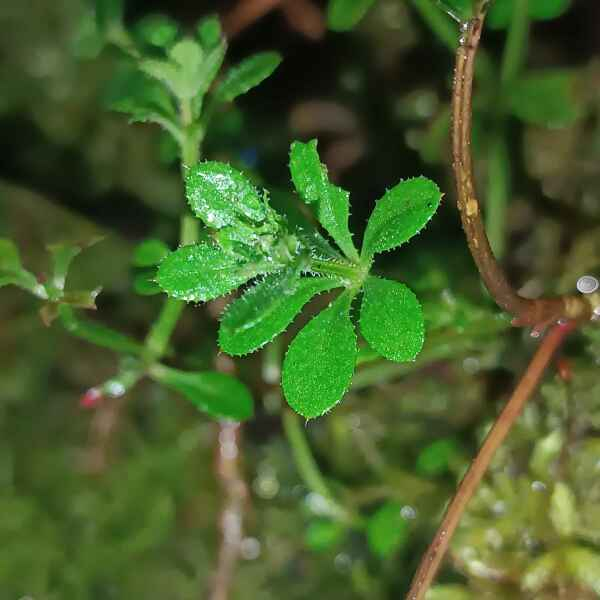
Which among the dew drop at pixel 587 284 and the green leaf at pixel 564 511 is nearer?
the green leaf at pixel 564 511

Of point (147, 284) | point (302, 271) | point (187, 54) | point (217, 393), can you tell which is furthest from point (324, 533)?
point (187, 54)

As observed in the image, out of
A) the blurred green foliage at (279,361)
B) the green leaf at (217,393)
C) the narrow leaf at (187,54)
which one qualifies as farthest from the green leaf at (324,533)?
the narrow leaf at (187,54)

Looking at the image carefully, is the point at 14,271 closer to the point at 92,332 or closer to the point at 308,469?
the point at 92,332

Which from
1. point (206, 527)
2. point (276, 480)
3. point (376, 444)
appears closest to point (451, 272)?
point (376, 444)

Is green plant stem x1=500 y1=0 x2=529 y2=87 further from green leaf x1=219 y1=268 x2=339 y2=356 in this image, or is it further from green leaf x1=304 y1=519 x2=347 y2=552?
green leaf x1=304 y1=519 x2=347 y2=552

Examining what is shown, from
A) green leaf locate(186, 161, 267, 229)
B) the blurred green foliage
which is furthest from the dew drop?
green leaf locate(186, 161, 267, 229)

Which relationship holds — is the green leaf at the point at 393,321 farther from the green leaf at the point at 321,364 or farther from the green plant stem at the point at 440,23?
the green plant stem at the point at 440,23

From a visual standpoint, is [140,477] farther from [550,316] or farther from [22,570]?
[550,316]
